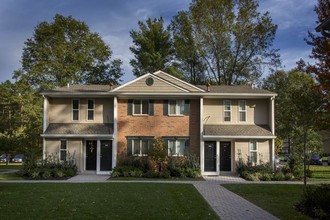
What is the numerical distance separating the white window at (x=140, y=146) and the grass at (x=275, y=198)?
886cm

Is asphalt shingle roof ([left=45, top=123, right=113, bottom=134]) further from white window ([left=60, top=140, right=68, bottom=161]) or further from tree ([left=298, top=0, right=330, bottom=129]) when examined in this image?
tree ([left=298, top=0, right=330, bottom=129])

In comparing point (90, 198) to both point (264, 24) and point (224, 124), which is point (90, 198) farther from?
point (264, 24)

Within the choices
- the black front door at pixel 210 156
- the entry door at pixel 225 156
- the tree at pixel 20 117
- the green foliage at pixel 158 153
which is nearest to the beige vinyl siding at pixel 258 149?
the entry door at pixel 225 156

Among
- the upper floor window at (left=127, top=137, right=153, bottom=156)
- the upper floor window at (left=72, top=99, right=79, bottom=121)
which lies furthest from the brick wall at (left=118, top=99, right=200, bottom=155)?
the upper floor window at (left=72, top=99, right=79, bottom=121)

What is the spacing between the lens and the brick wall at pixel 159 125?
92.4ft

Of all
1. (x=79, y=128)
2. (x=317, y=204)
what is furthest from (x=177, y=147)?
(x=317, y=204)

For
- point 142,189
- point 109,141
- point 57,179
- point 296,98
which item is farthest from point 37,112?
point 296,98

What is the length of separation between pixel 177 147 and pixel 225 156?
3555 mm

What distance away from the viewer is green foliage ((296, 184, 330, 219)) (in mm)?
10820

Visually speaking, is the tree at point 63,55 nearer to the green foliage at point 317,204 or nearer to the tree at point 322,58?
the tree at point 322,58

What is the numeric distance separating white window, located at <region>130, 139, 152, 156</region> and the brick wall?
0.49m

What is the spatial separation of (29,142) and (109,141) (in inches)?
647

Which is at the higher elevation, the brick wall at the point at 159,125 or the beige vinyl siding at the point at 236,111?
the beige vinyl siding at the point at 236,111

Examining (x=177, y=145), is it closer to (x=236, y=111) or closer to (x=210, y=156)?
(x=210, y=156)
